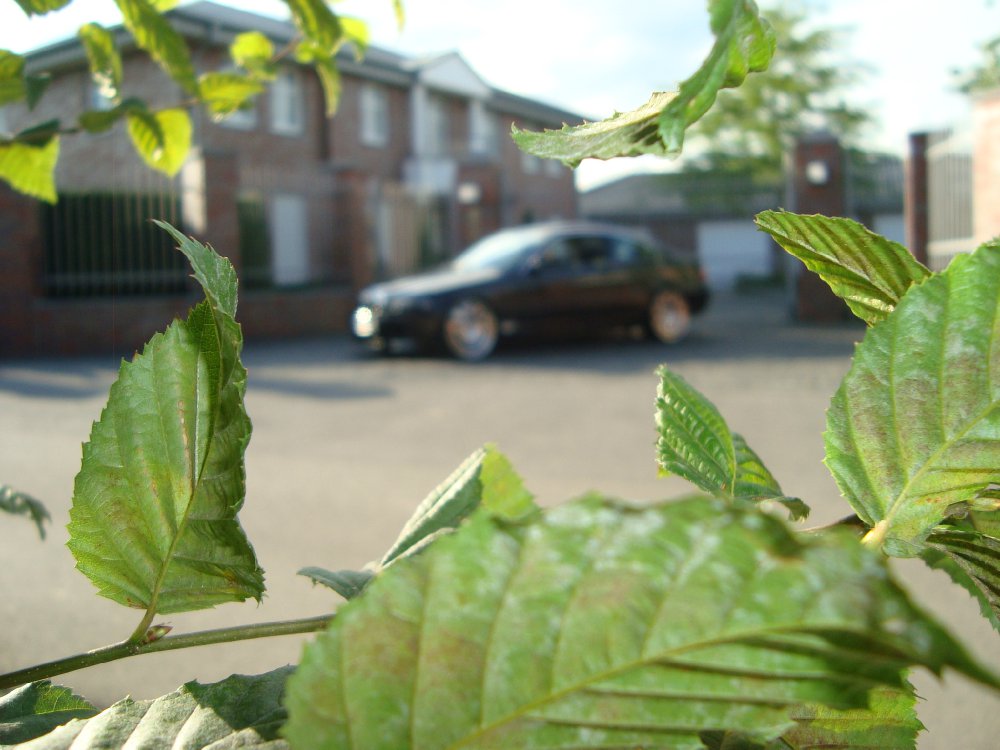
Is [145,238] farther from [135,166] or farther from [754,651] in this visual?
[754,651]

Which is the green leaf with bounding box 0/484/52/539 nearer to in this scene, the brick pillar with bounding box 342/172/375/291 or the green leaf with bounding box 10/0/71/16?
the green leaf with bounding box 10/0/71/16

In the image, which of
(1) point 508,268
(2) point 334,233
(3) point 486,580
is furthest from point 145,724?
(2) point 334,233

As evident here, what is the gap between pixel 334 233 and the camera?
64.6ft

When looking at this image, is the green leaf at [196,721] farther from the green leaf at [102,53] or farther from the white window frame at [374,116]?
the white window frame at [374,116]

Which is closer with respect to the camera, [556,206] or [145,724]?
[145,724]

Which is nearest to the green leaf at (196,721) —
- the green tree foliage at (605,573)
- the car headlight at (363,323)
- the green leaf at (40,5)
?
the green tree foliage at (605,573)

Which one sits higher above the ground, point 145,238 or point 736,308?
point 145,238

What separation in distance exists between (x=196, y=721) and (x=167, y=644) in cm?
6

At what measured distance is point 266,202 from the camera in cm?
1872

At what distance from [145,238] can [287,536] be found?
40.3 feet

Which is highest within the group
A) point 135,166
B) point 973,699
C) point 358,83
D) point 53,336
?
point 358,83

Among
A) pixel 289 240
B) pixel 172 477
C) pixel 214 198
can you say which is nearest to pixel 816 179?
pixel 214 198

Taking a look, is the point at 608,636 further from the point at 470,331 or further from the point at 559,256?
the point at 559,256

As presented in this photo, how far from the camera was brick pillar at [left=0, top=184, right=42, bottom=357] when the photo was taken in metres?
15.0
